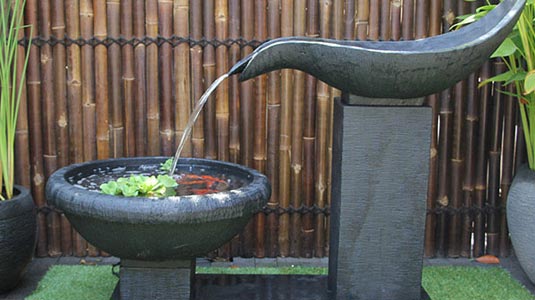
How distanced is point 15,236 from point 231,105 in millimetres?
1163

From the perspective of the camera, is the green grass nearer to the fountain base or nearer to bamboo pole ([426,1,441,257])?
bamboo pole ([426,1,441,257])

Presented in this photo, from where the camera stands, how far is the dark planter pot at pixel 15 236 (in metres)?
3.11

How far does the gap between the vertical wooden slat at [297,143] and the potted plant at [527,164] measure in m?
0.75

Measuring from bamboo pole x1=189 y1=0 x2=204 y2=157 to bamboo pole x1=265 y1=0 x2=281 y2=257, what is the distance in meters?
0.32

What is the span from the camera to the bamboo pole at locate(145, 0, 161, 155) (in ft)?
11.8

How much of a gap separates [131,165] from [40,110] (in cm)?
68

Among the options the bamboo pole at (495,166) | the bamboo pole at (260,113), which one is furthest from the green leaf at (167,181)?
the bamboo pole at (495,166)

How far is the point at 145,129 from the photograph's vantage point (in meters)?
3.69

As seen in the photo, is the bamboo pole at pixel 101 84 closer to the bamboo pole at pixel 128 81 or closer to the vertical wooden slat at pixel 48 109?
the bamboo pole at pixel 128 81

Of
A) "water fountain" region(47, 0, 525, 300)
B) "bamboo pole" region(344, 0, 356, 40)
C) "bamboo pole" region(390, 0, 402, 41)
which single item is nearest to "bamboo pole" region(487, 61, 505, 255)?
"bamboo pole" region(390, 0, 402, 41)

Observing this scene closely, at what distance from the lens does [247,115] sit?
3.70 m

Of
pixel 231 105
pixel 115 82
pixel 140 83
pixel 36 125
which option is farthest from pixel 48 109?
pixel 231 105

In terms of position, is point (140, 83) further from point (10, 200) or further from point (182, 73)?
point (10, 200)

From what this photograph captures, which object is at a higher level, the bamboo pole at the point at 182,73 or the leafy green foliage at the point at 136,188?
the bamboo pole at the point at 182,73
